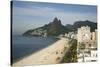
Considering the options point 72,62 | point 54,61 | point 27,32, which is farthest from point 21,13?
point 72,62

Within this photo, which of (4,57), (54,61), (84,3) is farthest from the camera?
(84,3)

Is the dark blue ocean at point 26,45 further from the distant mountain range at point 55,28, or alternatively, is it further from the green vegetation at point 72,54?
the green vegetation at point 72,54

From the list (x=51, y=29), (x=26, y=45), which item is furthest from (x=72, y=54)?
(x=26, y=45)

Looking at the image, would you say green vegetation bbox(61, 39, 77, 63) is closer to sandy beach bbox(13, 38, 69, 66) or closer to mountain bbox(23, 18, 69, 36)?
sandy beach bbox(13, 38, 69, 66)

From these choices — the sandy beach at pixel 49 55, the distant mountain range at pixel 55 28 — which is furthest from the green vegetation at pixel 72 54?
the distant mountain range at pixel 55 28

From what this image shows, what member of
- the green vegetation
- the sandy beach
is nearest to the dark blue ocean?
the sandy beach

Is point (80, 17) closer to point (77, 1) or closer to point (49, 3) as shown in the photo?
point (77, 1)
